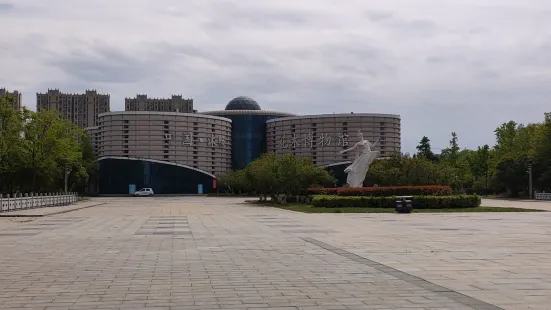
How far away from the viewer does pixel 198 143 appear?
111 metres

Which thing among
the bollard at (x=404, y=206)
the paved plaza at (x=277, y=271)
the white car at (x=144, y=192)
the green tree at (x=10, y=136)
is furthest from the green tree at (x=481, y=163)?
the paved plaza at (x=277, y=271)

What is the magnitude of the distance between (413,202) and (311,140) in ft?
247

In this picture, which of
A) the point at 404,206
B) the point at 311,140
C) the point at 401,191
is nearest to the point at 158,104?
the point at 311,140

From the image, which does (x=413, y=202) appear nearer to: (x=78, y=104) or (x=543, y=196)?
(x=543, y=196)

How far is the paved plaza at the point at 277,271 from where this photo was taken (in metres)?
8.27

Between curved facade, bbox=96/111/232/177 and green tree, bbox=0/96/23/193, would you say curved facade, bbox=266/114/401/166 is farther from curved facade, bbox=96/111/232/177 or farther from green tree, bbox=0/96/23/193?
green tree, bbox=0/96/23/193

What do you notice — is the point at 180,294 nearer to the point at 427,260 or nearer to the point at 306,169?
the point at 427,260

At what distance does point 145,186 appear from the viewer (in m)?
106

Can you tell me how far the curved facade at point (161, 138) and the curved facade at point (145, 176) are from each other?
100cm

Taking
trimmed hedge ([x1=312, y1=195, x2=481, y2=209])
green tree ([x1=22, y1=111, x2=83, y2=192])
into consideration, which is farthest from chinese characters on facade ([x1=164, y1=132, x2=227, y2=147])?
trimmed hedge ([x1=312, y1=195, x2=481, y2=209])

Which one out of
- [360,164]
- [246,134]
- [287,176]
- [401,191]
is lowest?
[401,191]

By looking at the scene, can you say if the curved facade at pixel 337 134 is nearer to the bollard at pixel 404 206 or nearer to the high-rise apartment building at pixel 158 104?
the high-rise apartment building at pixel 158 104

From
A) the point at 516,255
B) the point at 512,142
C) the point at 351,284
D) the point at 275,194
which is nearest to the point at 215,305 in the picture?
the point at 351,284

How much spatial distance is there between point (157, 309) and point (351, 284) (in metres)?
3.43
